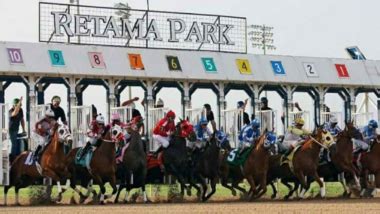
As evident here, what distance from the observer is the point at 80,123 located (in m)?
29.3

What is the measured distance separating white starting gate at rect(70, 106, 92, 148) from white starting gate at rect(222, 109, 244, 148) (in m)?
3.78

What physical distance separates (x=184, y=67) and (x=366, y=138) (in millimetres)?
7667

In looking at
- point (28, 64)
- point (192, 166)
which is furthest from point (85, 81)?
point (192, 166)

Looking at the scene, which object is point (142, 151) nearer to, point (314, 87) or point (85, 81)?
point (85, 81)

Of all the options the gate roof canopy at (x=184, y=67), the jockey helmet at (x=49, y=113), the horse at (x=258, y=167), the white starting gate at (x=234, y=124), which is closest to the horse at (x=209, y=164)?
the horse at (x=258, y=167)

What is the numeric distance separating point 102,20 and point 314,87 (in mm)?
6799

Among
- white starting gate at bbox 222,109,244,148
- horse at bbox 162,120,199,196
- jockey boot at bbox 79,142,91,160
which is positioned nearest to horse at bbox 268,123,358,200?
horse at bbox 162,120,199,196

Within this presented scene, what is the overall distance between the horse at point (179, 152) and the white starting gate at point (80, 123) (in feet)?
8.04

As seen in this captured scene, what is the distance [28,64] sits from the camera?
31.7 m

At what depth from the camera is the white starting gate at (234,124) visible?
3050cm

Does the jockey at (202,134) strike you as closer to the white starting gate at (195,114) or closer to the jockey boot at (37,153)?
the white starting gate at (195,114)

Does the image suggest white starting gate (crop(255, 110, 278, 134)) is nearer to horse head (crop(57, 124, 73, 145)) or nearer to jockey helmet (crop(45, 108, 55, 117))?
jockey helmet (crop(45, 108, 55, 117))

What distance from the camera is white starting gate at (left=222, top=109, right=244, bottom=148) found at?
3050 cm

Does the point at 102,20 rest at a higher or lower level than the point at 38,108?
higher
